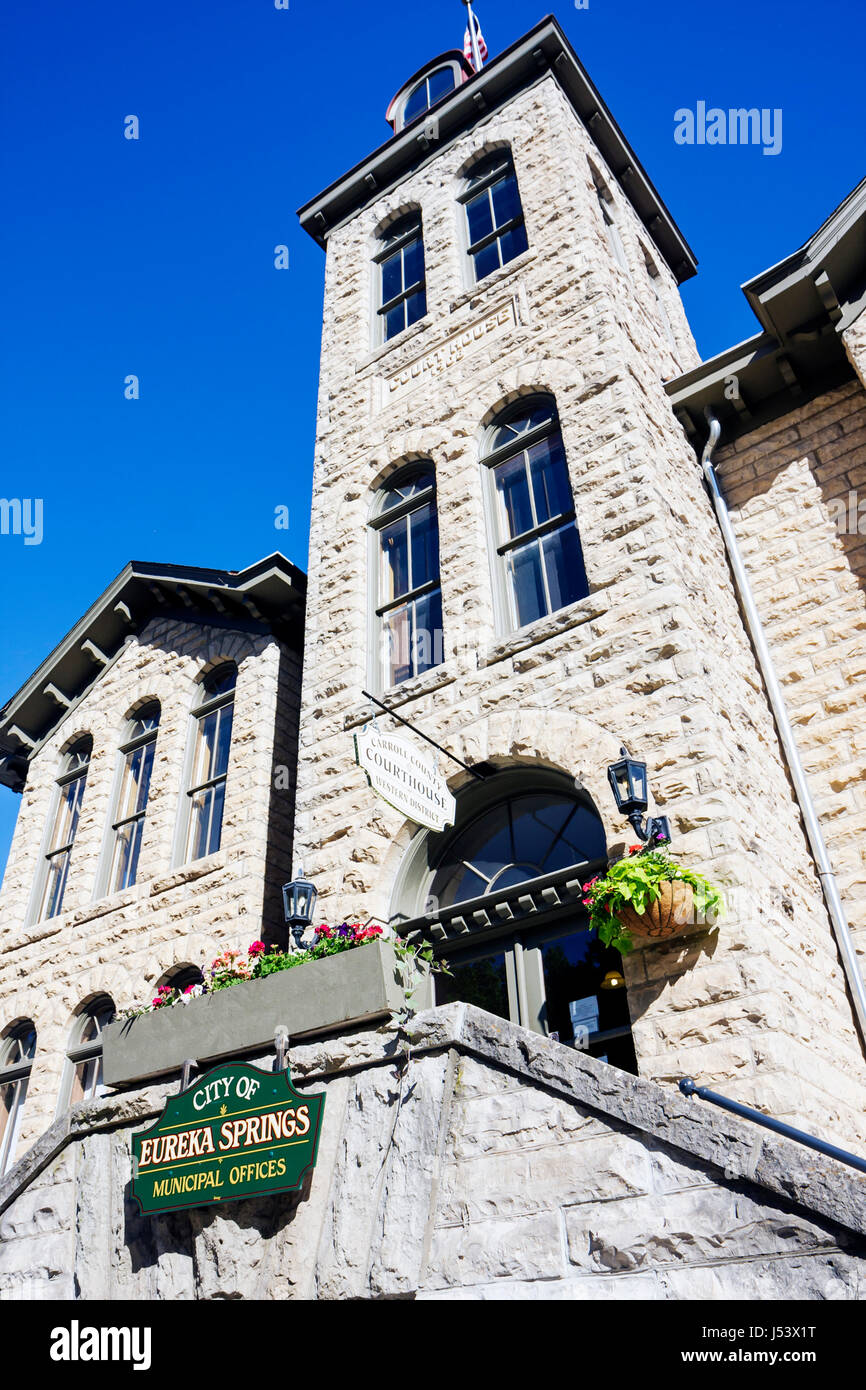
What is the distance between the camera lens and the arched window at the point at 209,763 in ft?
40.1

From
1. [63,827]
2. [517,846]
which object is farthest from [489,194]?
[63,827]

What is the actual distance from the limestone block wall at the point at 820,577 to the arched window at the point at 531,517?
202 centimetres

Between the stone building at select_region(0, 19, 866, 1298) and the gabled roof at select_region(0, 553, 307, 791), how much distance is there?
0.20 feet

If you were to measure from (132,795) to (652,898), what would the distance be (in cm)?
915

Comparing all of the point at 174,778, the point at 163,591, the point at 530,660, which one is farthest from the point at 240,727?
the point at 530,660

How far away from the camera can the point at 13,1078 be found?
Result: 40.7ft

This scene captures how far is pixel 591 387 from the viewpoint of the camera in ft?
32.3

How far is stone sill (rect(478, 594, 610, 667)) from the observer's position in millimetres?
8547

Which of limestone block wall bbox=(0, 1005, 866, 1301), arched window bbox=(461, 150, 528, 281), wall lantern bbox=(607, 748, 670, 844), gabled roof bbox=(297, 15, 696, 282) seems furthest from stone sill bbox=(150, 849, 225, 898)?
gabled roof bbox=(297, 15, 696, 282)

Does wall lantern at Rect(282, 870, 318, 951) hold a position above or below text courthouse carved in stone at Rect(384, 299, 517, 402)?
below

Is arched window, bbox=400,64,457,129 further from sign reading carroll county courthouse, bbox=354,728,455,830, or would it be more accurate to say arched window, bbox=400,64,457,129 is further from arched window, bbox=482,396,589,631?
sign reading carroll county courthouse, bbox=354,728,455,830
